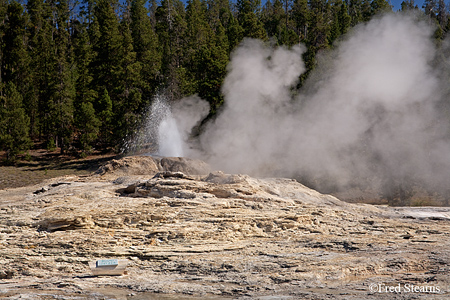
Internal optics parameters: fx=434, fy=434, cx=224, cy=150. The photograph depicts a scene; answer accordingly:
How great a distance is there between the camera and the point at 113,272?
235 inches

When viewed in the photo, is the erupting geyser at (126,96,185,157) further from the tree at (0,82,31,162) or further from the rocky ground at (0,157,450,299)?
the rocky ground at (0,157,450,299)

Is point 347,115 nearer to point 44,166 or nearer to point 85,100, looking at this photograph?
point 44,166

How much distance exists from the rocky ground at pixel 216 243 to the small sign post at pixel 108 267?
0.12m

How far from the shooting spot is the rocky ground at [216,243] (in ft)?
18.0

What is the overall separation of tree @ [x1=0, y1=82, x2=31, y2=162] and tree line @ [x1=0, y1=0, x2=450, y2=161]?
6cm

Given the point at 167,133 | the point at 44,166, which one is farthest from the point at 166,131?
the point at 44,166

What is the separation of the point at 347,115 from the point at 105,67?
1875 centimetres

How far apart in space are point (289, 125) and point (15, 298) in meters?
14.1

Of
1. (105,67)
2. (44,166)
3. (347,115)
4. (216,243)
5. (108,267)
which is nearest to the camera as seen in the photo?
(108,267)

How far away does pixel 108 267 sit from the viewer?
5.88 m

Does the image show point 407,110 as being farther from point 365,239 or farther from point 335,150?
point 365,239

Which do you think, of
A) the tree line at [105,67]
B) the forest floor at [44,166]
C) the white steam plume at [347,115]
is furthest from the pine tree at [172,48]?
the forest floor at [44,166]

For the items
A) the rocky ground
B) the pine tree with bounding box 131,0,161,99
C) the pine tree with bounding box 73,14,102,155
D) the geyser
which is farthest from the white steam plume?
the pine tree with bounding box 73,14,102,155

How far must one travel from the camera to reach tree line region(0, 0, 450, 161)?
25.1m
